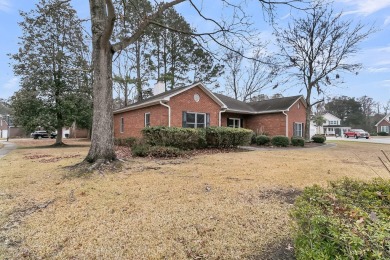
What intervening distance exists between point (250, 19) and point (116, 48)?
471cm

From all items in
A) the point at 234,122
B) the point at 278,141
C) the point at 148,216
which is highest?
the point at 234,122

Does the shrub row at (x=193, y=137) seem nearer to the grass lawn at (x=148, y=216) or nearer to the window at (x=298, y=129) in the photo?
the grass lawn at (x=148, y=216)

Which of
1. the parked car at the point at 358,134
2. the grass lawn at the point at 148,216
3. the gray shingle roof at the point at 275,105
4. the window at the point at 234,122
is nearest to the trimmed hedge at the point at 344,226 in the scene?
the grass lawn at the point at 148,216

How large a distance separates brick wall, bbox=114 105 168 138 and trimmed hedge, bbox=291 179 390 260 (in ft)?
42.8

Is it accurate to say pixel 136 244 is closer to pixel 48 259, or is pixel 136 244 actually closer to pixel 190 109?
pixel 48 259

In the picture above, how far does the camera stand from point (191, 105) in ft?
52.2

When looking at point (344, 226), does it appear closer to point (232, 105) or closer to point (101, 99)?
point (101, 99)

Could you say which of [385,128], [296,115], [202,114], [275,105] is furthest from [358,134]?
[202,114]

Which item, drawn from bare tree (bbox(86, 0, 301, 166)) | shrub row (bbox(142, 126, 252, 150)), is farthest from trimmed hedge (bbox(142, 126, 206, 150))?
bare tree (bbox(86, 0, 301, 166))

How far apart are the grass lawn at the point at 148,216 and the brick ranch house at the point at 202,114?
9.20 m

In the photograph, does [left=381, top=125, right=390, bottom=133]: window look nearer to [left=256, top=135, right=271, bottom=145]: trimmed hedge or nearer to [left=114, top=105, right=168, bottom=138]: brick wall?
[left=256, top=135, right=271, bottom=145]: trimmed hedge

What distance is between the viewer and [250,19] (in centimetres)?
790

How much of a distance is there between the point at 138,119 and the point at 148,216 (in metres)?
14.9

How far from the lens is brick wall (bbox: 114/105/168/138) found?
586 inches
